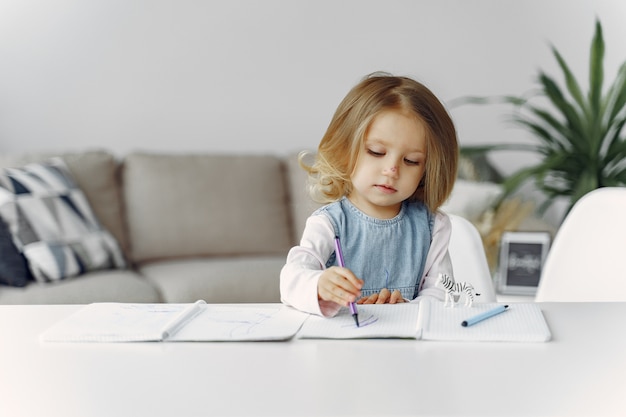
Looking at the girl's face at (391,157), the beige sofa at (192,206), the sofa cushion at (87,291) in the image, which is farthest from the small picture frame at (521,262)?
the girl's face at (391,157)

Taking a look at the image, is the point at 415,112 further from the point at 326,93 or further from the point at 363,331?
the point at 326,93

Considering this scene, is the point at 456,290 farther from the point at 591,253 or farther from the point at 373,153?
the point at 591,253

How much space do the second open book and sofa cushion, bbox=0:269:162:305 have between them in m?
1.64

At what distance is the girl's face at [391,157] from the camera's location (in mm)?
1316

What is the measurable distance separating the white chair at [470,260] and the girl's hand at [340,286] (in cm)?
48

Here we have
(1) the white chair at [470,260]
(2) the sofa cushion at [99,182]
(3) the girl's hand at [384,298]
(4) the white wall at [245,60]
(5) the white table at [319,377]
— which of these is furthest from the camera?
(4) the white wall at [245,60]

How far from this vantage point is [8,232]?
2.96 metres

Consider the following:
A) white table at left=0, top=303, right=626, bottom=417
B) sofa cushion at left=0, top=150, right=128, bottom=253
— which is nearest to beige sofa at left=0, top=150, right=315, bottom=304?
sofa cushion at left=0, top=150, right=128, bottom=253

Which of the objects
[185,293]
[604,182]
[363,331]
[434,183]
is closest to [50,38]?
[185,293]

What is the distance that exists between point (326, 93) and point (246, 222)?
0.84 m

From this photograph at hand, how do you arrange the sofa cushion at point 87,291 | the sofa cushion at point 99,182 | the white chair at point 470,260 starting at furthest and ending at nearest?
the sofa cushion at point 99,182
the sofa cushion at point 87,291
the white chair at point 470,260

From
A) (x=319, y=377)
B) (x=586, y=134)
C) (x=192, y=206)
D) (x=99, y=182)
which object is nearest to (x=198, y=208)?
(x=192, y=206)

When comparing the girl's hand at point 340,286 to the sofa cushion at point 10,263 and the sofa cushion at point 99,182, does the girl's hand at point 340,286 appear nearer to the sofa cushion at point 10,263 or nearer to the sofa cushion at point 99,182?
the sofa cushion at point 10,263

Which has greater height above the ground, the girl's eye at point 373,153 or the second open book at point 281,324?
the girl's eye at point 373,153
